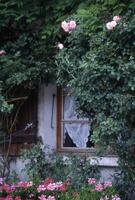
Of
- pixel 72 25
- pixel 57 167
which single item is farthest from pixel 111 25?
pixel 57 167

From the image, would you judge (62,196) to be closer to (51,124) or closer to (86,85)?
(86,85)

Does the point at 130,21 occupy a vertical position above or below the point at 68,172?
above

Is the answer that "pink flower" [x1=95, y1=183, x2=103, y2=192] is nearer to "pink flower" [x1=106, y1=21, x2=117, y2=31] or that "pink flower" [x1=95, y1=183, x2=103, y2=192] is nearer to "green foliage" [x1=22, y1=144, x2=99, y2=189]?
"green foliage" [x1=22, y1=144, x2=99, y2=189]

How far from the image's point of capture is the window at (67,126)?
7.58 metres

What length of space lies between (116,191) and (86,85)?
3.83 feet

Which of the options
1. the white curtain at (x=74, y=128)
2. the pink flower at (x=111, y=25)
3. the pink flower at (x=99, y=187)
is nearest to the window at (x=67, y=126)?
the white curtain at (x=74, y=128)

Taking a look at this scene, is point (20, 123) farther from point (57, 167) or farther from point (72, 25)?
point (72, 25)

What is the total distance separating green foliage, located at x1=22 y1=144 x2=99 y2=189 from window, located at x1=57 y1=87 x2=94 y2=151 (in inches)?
23.4

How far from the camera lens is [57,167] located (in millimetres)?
6680

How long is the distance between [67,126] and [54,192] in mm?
2098

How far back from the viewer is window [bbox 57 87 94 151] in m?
7.58

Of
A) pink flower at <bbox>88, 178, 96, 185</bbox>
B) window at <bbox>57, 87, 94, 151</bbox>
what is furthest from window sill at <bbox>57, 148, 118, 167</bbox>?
pink flower at <bbox>88, 178, 96, 185</bbox>

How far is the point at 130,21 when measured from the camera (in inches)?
225

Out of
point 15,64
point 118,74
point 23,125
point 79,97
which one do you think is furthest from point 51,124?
point 118,74
